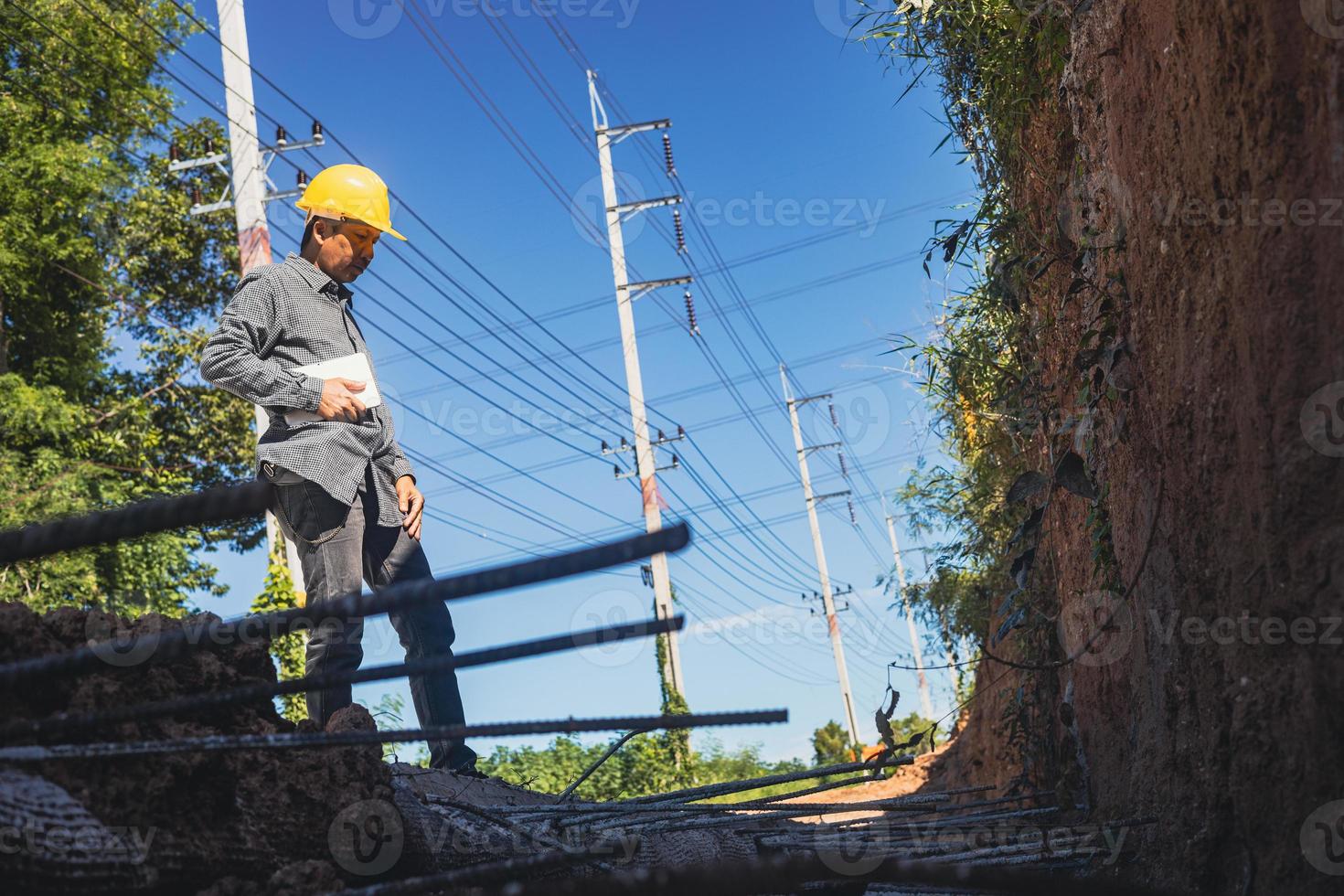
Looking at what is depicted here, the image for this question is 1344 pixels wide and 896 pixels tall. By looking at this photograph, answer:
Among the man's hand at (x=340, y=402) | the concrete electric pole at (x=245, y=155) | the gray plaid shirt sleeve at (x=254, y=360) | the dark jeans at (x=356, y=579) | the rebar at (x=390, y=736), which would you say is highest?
the concrete electric pole at (x=245, y=155)

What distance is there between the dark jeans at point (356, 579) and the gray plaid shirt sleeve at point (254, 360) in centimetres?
25

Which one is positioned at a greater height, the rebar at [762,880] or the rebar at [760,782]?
the rebar at [760,782]

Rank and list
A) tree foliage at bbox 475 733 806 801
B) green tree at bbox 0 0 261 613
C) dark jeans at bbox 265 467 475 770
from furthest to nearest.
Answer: green tree at bbox 0 0 261 613 → tree foliage at bbox 475 733 806 801 → dark jeans at bbox 265 467 475 770

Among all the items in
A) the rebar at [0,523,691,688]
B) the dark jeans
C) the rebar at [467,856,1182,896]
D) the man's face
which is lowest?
the rebar at [467,856,1182,896]

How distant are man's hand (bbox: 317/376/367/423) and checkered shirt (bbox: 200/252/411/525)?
0.07 ft

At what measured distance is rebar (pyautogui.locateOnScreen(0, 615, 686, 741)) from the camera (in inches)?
59.3

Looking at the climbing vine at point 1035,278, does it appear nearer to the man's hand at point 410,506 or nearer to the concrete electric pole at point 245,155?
the man's hand at point 410,506

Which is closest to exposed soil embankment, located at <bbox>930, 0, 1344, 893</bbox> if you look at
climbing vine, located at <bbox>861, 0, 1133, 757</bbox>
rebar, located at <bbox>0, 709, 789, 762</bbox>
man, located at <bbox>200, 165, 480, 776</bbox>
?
climbing vine, located at <bbox>861, 0, 1133, 757</bbox>

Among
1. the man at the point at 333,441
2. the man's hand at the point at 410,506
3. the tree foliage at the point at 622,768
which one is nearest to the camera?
the man at the point at 333,441

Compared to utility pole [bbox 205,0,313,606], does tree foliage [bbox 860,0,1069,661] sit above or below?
below

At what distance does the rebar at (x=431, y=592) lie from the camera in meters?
1.33

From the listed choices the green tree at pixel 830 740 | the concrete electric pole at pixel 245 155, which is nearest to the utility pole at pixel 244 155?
the concrete electric pole at pixel 245 155

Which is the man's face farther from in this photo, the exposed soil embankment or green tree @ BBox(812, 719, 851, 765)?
green tree @ BBox(812, 719, 851, 765)

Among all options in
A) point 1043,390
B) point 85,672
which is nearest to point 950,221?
point 1043,390
